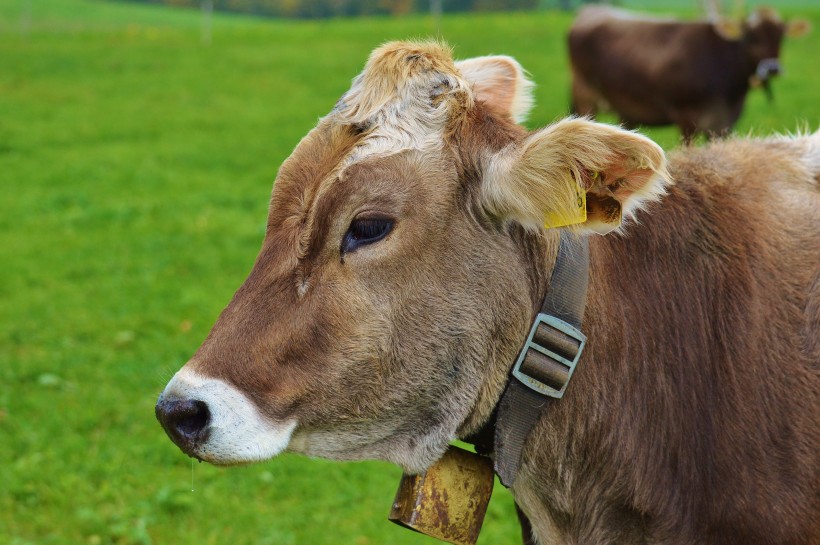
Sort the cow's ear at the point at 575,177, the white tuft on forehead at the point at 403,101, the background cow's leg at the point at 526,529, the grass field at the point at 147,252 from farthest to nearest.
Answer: the grass field at the point at 147,252 < the background cow's leg at the point at 526,529 < the white tuft on forehead at the point at 403,101 < the cow's ear at the point at 575,177

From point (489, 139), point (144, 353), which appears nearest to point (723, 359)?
point (489, 139)

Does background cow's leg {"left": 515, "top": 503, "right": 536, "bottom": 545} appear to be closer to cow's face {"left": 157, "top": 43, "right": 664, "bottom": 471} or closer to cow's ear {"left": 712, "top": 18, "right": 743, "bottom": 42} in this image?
cow's face {"left": 157, "top": 43, "right": 664, "bottom": 471}

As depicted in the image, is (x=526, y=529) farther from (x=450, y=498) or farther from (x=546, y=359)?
(x=546, y=359)

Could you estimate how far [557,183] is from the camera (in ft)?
7.82

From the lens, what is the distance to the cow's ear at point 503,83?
10.3 ft

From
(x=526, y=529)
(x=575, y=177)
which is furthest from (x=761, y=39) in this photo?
(x=575, y=177)

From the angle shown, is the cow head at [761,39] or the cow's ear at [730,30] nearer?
the cow head at [761,39]

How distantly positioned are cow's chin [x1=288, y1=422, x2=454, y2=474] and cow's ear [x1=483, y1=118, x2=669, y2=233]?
2.10 ft

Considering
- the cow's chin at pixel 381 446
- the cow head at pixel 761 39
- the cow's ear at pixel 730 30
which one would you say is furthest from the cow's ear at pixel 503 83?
the cow's ear at pixel 730 30

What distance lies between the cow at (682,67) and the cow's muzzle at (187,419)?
920 cm

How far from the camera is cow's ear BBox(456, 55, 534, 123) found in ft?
10.3

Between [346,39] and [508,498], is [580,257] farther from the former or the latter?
[346,39]

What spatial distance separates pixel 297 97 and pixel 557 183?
15152 millimetres

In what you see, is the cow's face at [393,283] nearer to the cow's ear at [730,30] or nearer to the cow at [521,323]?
the cow at [521,323]
